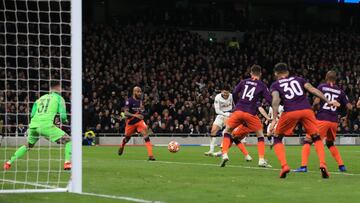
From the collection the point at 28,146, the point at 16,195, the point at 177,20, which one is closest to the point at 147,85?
the point at 177,20

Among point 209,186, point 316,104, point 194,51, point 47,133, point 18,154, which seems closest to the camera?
point 209,186

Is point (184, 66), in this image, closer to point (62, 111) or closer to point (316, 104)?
point (62, 111)

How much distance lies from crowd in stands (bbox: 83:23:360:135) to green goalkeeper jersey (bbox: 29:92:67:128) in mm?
18970

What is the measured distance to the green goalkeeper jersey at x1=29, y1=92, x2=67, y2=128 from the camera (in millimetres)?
16453

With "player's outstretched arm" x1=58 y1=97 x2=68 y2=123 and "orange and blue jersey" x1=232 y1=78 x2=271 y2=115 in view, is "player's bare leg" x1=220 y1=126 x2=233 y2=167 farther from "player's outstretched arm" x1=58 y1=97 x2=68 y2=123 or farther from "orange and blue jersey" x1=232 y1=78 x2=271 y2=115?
"player's outstretched arm" x1=58 y1=97 x2=68 y2=123

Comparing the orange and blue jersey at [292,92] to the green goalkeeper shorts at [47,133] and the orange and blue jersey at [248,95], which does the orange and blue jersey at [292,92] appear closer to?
the orange and blue jersey at [248,95]

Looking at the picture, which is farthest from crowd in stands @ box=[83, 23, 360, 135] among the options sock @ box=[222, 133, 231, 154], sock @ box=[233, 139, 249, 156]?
sock @ box=[222, 133, 231, 154]

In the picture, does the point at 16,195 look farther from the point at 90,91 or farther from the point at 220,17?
the point at 220,17

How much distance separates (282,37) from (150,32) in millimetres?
9040

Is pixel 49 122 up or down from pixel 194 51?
down

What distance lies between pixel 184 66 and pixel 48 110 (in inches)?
1077

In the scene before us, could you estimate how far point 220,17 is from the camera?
166 feet

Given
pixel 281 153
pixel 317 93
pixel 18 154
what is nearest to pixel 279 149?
pixel 281 153

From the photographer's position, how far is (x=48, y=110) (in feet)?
54.5
